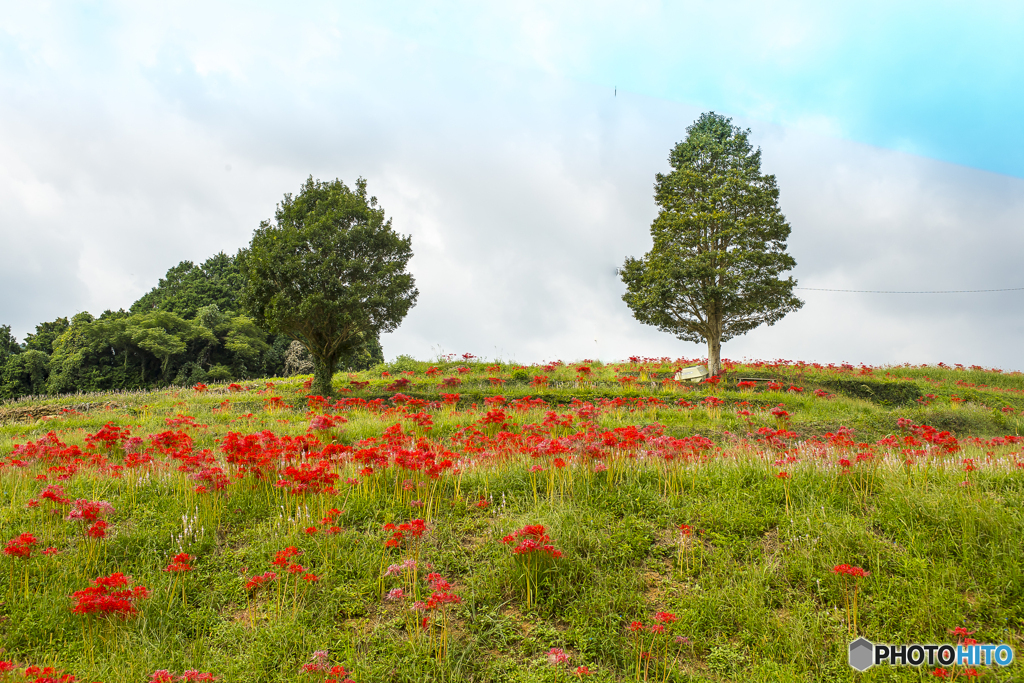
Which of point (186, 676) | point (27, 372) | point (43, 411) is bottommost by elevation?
point (186, 676)

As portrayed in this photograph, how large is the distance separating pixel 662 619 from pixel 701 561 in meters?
1.20

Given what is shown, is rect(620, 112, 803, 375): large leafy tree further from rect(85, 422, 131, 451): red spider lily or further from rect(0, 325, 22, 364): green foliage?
rect(0, 325, 22, 364): green foliage

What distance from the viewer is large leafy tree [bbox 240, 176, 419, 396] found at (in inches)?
705

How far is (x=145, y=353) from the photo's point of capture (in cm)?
3569

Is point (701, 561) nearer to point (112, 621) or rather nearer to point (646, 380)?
point (112, 621)

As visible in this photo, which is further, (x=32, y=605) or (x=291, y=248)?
(x=291, y=248)

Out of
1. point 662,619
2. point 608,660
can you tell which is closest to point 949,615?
point 662,619

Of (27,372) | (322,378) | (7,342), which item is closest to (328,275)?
(322,378)

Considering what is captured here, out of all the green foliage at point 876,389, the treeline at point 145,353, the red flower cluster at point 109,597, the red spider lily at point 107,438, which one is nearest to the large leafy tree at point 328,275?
the red spider lily at point 107,438

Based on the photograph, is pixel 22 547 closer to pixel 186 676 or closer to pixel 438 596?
pixel 186 676

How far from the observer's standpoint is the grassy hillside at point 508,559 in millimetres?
Result: 4203

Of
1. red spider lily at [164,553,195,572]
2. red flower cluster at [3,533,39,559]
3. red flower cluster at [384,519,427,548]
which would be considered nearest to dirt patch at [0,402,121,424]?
red flower cluster at [3,533,39,559]

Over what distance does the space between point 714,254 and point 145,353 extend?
35.1 meters

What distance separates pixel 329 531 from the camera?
5.40 metres
